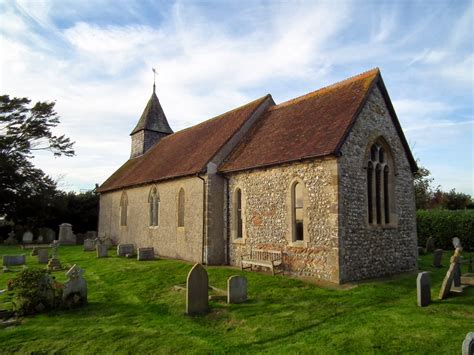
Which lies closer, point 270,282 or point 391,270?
point 270,282

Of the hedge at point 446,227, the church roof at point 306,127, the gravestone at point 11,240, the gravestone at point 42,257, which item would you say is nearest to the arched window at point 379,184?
the church roof at point 306,127

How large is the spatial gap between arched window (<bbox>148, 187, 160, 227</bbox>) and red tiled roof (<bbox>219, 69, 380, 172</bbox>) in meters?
5.86

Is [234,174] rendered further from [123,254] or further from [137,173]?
[137,173]

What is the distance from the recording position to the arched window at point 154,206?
2030 cm

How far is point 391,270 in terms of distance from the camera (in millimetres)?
13297

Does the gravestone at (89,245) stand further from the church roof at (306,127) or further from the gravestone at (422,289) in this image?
the gravestone at (422,289)

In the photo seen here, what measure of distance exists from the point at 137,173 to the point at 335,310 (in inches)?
719

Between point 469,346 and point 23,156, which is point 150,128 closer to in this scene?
point 23,156

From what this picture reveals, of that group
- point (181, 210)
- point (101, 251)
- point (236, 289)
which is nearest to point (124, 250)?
point (101, 251)

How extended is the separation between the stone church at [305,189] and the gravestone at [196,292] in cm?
451

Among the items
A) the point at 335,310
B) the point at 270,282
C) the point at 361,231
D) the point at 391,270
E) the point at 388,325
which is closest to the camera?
the point at 388,325

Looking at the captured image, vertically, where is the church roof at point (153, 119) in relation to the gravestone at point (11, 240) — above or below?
above

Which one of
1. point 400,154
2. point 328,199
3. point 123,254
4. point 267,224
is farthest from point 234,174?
point 123,254

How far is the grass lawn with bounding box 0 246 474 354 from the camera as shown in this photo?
6.78m
